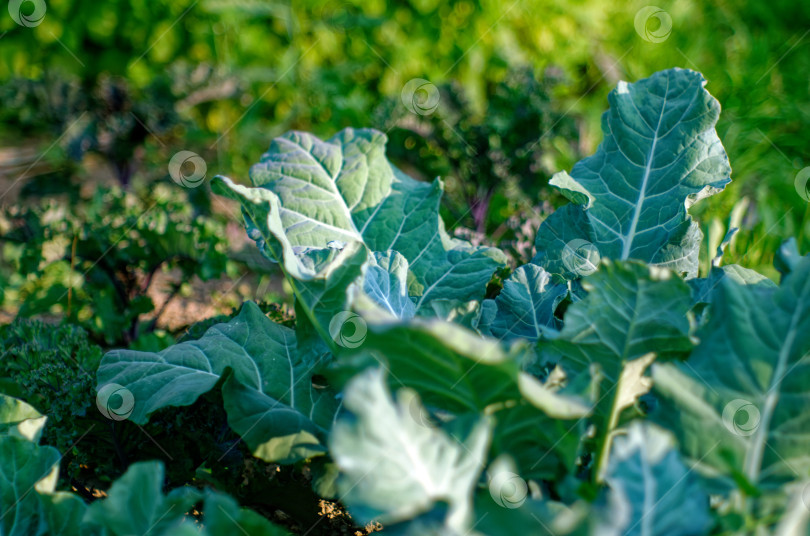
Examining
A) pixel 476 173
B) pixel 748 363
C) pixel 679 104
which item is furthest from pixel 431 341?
pixel 476 173

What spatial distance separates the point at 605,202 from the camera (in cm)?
132
